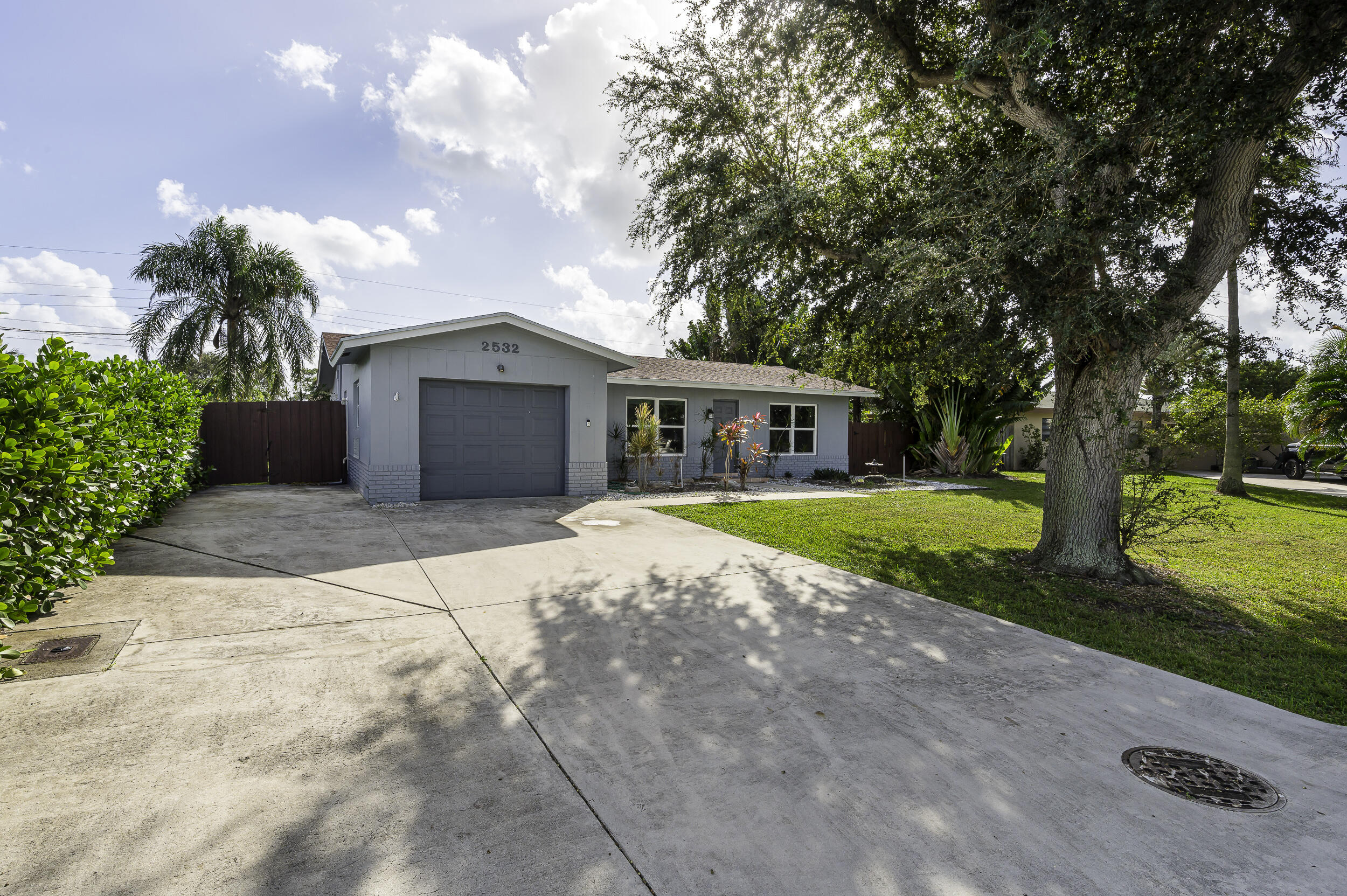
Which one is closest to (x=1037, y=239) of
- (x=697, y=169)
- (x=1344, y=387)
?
(x=697, y=169)

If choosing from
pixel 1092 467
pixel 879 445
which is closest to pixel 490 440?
pixel 1092 467

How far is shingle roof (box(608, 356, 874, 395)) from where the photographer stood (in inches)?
579

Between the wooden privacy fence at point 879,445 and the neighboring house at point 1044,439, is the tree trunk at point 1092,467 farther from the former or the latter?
the neighboring house at point 1044,439

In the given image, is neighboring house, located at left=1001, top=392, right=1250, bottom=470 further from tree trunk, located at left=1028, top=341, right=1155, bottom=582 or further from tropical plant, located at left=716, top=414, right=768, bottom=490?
tree trunk, located at left=1028, top=341, right=1155, bottom=582

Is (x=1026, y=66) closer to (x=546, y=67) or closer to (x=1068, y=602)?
(x=1068, y=602)

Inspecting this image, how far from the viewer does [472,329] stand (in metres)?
10.8

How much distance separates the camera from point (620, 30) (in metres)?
8.88

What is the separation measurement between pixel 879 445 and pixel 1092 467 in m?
13.7

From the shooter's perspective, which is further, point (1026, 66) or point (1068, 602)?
point (1026, 66)

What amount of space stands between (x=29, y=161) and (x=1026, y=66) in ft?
65.6

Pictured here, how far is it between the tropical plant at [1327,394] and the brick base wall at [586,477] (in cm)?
1305

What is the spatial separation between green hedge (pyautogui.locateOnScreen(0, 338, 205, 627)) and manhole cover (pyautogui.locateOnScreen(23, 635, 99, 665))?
0.77 ft

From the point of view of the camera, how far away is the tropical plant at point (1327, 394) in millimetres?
11055

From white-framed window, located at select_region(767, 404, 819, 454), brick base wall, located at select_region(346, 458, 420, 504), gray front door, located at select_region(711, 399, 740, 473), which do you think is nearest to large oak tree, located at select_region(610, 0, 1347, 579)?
brick base wall, located at select_region(346, 458, 420, 504)
